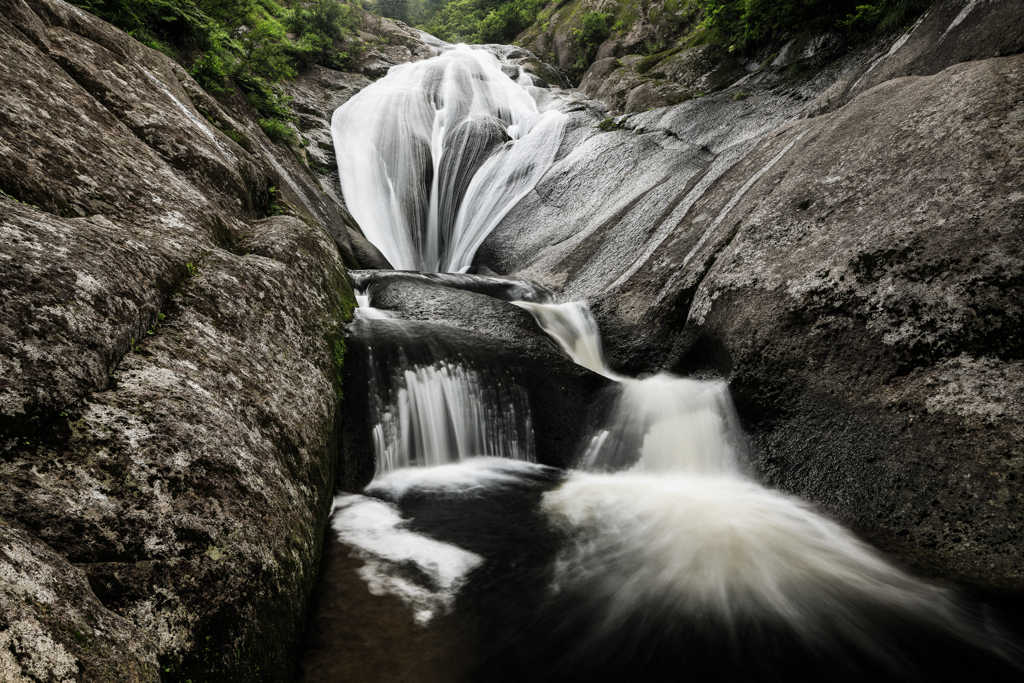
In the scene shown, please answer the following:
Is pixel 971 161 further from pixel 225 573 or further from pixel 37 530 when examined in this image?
pixel 37 530

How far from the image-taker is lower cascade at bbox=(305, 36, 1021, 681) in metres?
2.70

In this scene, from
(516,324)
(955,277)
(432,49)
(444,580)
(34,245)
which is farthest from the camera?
(432,49)

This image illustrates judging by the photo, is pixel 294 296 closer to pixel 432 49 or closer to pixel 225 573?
pixel 225 573

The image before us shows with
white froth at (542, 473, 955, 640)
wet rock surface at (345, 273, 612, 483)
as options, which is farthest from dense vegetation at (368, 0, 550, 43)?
white froth at (542, 473, 955, 640)

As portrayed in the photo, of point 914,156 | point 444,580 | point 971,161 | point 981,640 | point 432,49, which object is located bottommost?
point 981,640

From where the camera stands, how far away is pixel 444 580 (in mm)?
3191

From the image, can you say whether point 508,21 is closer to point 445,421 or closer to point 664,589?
point 445,421

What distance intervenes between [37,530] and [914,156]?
24.1 feet

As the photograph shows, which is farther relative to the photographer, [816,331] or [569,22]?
[569,22]

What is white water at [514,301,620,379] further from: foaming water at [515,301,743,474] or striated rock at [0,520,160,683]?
striated rock at [0,520,160,683]

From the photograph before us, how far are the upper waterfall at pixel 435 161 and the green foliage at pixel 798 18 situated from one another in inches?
191

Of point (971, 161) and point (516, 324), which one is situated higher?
point (971, 161)

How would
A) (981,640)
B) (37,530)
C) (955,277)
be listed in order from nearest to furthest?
(37,530) < (981,640) < (955,277)

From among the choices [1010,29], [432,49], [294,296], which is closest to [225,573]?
[294,296]
